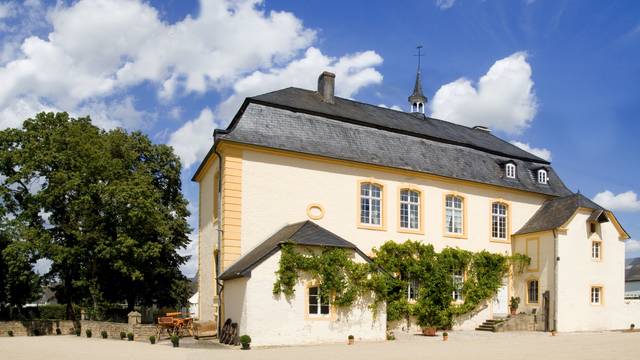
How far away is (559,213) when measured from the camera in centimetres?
2827

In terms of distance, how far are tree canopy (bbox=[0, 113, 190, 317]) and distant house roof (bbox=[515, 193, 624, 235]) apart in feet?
59.4

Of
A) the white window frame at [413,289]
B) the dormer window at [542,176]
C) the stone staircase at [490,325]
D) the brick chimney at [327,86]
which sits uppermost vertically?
the brick chimney at [327,86]

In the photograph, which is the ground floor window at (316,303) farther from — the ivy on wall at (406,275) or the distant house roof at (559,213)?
the distant house roof at (559,213)

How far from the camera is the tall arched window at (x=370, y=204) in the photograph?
2500cm

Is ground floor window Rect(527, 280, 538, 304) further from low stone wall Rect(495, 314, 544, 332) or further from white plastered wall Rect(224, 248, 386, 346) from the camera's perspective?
white plastered wall Rect(224, 248, 386, 346)

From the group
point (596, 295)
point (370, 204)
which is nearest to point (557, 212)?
point (596, 295)

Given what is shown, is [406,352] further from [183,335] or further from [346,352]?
[183,335]

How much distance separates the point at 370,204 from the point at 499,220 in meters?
7.56

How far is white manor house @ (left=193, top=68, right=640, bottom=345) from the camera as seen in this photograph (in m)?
20.8

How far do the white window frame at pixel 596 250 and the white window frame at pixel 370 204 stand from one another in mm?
10758

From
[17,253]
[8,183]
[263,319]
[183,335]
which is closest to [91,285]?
[17,253]

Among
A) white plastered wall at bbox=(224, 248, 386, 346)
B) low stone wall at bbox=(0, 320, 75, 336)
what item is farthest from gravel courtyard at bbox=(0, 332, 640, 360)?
low stone wall at bbox=(0, 320, 75, 336)

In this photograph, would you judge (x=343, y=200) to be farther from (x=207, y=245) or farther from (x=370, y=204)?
(x=207, y=245)

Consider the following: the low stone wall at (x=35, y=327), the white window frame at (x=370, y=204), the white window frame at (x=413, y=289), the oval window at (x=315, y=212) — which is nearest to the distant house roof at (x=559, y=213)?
the white window frame at (x=413, y=289)
